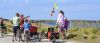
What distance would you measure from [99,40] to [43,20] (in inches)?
534

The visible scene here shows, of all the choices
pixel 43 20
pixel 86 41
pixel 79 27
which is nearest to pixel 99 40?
pixel 86 41

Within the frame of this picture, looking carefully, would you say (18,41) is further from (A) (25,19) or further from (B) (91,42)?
(B) (91,42)

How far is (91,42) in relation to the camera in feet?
77.6

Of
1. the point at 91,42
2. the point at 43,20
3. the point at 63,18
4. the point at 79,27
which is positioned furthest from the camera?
the point at 43,20

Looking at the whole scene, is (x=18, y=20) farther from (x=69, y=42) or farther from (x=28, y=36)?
(x=69, y=42)

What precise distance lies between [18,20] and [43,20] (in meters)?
13.6

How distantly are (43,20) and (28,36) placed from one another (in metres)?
13.8

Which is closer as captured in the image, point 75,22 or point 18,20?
point 18,20

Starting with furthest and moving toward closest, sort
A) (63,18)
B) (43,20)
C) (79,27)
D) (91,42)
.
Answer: (43,20)
(79,27)
(63,18)
(91,42)

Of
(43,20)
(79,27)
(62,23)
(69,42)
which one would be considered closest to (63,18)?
(62,23)

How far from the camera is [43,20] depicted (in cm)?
3781

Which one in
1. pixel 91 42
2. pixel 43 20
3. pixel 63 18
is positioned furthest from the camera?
pixel 43 20

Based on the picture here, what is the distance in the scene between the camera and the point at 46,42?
24.0 meters

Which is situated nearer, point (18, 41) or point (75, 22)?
point (18, 41)
